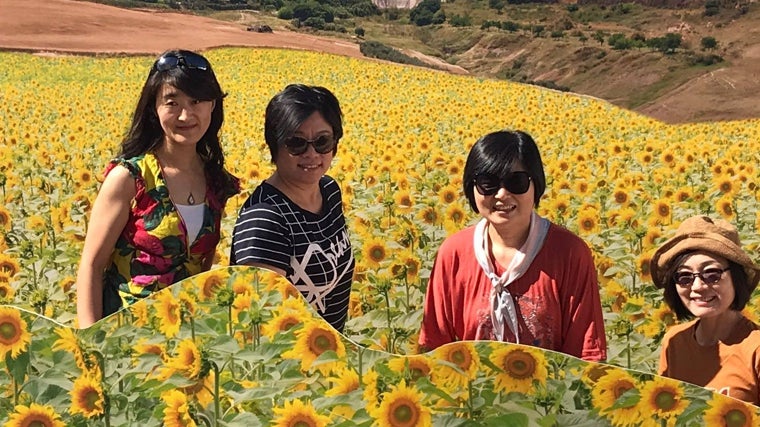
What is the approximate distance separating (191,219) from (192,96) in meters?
0.26

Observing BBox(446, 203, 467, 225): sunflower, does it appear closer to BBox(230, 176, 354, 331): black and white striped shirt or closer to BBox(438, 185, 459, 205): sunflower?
BBox(438, 185, 459, 205): sunflower

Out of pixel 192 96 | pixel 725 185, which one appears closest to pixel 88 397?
pixel 192 96

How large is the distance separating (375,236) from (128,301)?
1400 millimetres

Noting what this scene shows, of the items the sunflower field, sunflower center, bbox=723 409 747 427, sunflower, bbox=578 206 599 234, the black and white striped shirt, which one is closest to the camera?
sunflower center, bbox=723 409 747 427

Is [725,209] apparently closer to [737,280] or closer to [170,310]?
[737,280]

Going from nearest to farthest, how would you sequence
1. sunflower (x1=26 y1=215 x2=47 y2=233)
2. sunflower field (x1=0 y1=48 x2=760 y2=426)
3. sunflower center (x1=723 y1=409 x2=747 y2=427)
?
sunflower center (x1=723 y1=409 x2=747 y2=427) < sunflower field (x1=0 y1=48 x2=760 y2=426) < sunflower (x1=26 y1=215 x2=47 y2=233)

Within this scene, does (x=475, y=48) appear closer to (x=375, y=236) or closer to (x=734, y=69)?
(x=734, y=69)

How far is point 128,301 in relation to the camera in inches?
71.3

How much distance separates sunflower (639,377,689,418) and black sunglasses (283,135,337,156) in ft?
3.23

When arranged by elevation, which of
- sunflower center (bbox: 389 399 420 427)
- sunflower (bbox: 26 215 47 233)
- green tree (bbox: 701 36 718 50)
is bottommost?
sunflower (bbox: 26 215 47 233)

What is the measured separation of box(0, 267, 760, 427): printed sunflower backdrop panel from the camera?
0.93 meters

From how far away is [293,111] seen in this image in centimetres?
173

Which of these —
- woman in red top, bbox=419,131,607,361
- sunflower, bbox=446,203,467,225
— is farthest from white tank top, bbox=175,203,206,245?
sunflower, bbox=446,203,467,225

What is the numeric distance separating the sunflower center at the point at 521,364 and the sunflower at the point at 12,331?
609 mm
